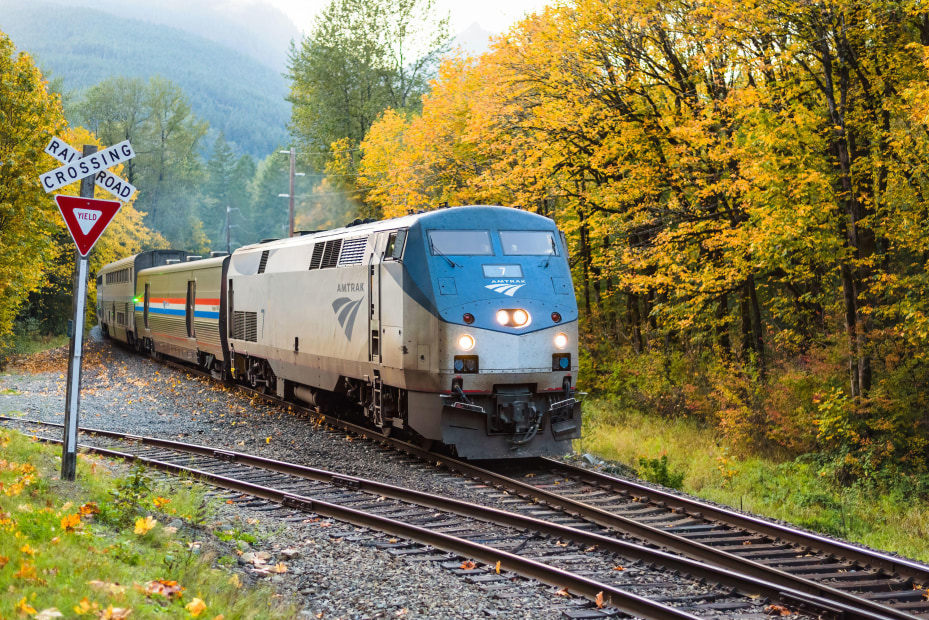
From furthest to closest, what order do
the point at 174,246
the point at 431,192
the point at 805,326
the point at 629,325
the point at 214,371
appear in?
the point at 174,246 < the point at 431,192 < the point at 629,325 < the point at 214,371 < the point at 805,326

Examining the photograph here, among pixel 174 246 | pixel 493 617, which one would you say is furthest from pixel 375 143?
pixel 174 246

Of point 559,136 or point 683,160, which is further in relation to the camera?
point 559,136

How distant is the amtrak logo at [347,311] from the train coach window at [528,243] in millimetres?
2438

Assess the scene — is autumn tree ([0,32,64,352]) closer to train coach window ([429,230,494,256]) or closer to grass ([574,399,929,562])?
train coach window ([429,230,494,256])

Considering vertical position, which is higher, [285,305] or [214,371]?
[285,305]

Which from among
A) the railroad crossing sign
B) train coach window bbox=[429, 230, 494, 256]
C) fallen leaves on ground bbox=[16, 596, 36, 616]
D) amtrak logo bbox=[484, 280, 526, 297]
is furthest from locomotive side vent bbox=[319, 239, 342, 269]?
fallen leaves on ground bbox=[16, 596, 36, 616]

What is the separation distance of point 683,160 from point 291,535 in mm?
11213

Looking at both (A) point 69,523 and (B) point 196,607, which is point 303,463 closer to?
(A) point 69,523

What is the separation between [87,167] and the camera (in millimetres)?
8734

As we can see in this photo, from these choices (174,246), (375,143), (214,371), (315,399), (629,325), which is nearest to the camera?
(315,399)

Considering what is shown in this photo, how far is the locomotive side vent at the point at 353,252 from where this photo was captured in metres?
12.7

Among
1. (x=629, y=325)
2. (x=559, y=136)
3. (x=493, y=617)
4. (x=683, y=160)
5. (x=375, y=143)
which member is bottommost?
(x=493, y=617)

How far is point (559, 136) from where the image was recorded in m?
19.5

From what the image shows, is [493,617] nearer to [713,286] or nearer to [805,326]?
[713,286]
